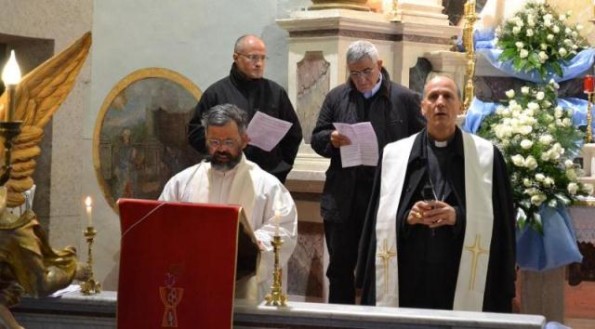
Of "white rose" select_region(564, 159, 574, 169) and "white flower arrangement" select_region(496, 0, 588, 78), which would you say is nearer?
"white rose" select_region(564, 159, 574, 169)

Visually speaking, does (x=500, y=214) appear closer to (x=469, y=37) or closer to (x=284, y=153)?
(x=284, y=153)

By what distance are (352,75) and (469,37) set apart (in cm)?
274

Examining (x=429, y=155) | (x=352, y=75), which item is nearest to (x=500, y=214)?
(x=429, y=155)

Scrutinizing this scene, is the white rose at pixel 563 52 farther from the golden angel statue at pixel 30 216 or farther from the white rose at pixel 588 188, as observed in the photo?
the golden angel statue at pixel 30 216

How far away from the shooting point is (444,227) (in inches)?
235

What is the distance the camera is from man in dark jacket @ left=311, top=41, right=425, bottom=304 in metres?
7.52

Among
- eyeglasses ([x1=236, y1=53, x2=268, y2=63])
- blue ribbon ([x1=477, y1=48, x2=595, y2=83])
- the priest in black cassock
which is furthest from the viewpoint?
blue ribbon ([x1=477, y1=48, x2=595, y2=83])

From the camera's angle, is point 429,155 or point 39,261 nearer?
point 39,261

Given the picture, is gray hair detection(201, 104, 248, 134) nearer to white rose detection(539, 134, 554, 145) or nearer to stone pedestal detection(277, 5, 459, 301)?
white rose detection(539, 134, 554, 145)

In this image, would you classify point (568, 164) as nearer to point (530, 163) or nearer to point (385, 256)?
point (530, 163)

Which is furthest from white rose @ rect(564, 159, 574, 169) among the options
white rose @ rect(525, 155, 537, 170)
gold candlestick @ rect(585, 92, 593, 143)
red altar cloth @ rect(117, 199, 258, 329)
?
red altar cloth @ rect(117, 199, 258, 329)

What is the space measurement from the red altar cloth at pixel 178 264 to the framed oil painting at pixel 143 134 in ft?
12.9

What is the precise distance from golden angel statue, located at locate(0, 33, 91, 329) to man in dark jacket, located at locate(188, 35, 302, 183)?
280 cm

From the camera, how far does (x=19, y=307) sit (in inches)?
203
